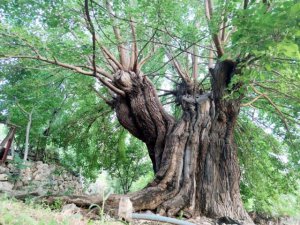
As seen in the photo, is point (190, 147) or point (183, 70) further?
point (183, 70)

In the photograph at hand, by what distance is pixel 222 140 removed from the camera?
5.41 metres

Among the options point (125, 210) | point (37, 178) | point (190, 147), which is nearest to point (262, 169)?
point (190, 147)

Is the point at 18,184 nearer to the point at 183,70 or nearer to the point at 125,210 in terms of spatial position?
the point at 183,70

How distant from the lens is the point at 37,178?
A: 8.66m

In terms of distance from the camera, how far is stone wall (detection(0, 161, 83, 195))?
6.97 meters

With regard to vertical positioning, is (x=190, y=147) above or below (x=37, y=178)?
above

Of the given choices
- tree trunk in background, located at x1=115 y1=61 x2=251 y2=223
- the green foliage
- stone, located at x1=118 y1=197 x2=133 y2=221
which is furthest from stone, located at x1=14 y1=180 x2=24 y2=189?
the green foliage

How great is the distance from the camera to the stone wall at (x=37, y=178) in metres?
6.97

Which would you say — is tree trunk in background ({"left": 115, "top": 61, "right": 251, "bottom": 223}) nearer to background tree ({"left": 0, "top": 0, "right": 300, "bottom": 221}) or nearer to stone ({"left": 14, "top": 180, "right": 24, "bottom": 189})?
background tree ({"left": 0, "top": 0, "right": 300, "bottom": 221})

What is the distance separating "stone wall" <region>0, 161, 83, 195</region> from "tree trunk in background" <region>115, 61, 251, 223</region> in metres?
2.19

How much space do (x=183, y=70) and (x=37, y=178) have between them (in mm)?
5358

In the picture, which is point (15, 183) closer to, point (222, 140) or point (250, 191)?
point (222, 140)

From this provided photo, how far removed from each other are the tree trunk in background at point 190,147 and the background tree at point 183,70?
18mm

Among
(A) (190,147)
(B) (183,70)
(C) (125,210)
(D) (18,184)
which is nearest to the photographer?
(C) (125,210)
